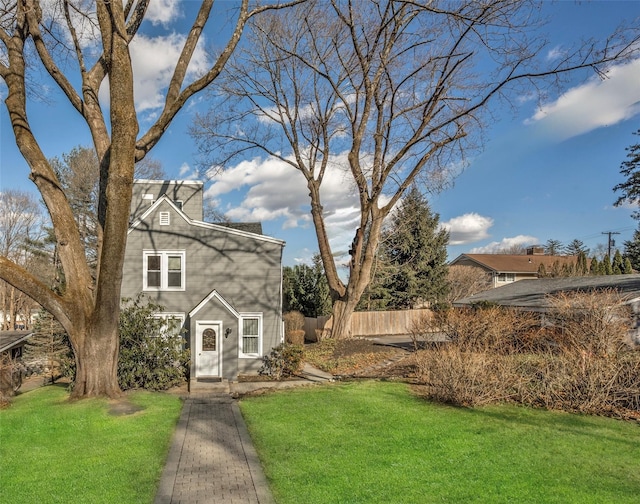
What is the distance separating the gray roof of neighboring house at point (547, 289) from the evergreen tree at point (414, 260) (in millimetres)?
6604

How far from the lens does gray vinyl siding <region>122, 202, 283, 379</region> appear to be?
17016 mm

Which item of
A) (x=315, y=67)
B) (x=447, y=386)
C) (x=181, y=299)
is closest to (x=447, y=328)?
(x=447, y=386)

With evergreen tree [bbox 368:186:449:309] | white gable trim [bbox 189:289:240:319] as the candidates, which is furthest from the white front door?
evergreen tree [bbox 368:186:449:309]

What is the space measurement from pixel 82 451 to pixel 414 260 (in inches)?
1211

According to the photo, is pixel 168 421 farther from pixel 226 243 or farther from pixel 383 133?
pixel 383 133

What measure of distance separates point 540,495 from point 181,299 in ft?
46.7

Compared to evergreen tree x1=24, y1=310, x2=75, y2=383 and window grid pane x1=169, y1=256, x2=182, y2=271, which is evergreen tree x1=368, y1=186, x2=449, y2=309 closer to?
window grid pane x1=169, y1=256, x2=182, y2=271

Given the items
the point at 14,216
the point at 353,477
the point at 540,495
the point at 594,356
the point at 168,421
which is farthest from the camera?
the point at 14,216

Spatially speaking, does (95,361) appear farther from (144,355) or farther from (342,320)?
(342,320)

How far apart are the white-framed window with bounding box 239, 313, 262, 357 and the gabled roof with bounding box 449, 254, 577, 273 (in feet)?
120

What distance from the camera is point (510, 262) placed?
165 ft

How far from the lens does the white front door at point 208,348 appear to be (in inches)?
619

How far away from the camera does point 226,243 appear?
56.9 feet

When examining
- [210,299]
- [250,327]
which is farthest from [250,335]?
[210,299]
